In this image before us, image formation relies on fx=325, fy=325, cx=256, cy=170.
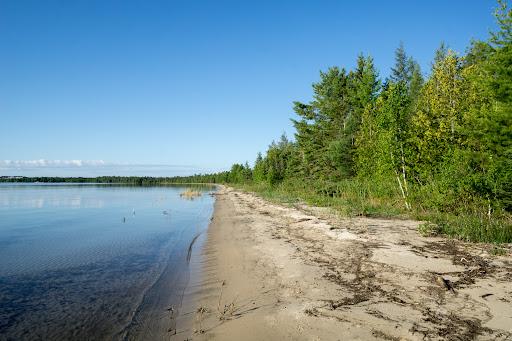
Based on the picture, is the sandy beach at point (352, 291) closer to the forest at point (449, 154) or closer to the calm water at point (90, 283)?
the calm water at point (90, 283)

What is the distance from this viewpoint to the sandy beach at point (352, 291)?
506 cm

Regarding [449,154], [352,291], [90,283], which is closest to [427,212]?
[449,154]

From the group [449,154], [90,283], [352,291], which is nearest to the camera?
[352,291]

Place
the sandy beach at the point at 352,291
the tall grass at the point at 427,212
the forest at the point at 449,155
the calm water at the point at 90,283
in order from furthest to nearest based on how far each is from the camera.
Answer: the forest at the point at 449,155
the tall grass at the point at 427,212
the calm water at the point at 90,283
the sandy beach at the point at 352,291

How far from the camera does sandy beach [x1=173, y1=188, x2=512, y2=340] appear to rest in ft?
16.6

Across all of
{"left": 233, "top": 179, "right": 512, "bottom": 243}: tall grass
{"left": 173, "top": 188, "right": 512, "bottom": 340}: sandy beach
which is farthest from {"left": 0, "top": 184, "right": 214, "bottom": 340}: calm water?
{"left": 233, "top": 179, "right": 512, "bottom": 243}: tall grass

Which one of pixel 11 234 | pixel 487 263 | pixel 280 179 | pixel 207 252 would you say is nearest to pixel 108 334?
pixel 207 252

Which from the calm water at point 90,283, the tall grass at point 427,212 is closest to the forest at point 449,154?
the tall grass at point 427,212

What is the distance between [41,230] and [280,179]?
156 feet

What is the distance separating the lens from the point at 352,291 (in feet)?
21.8

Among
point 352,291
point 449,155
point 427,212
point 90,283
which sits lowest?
point 90,283

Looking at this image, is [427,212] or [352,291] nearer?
[352,291]

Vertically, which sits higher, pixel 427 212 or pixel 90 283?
pixel 427 212

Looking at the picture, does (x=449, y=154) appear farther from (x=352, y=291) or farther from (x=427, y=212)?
(x=352, y=291)
